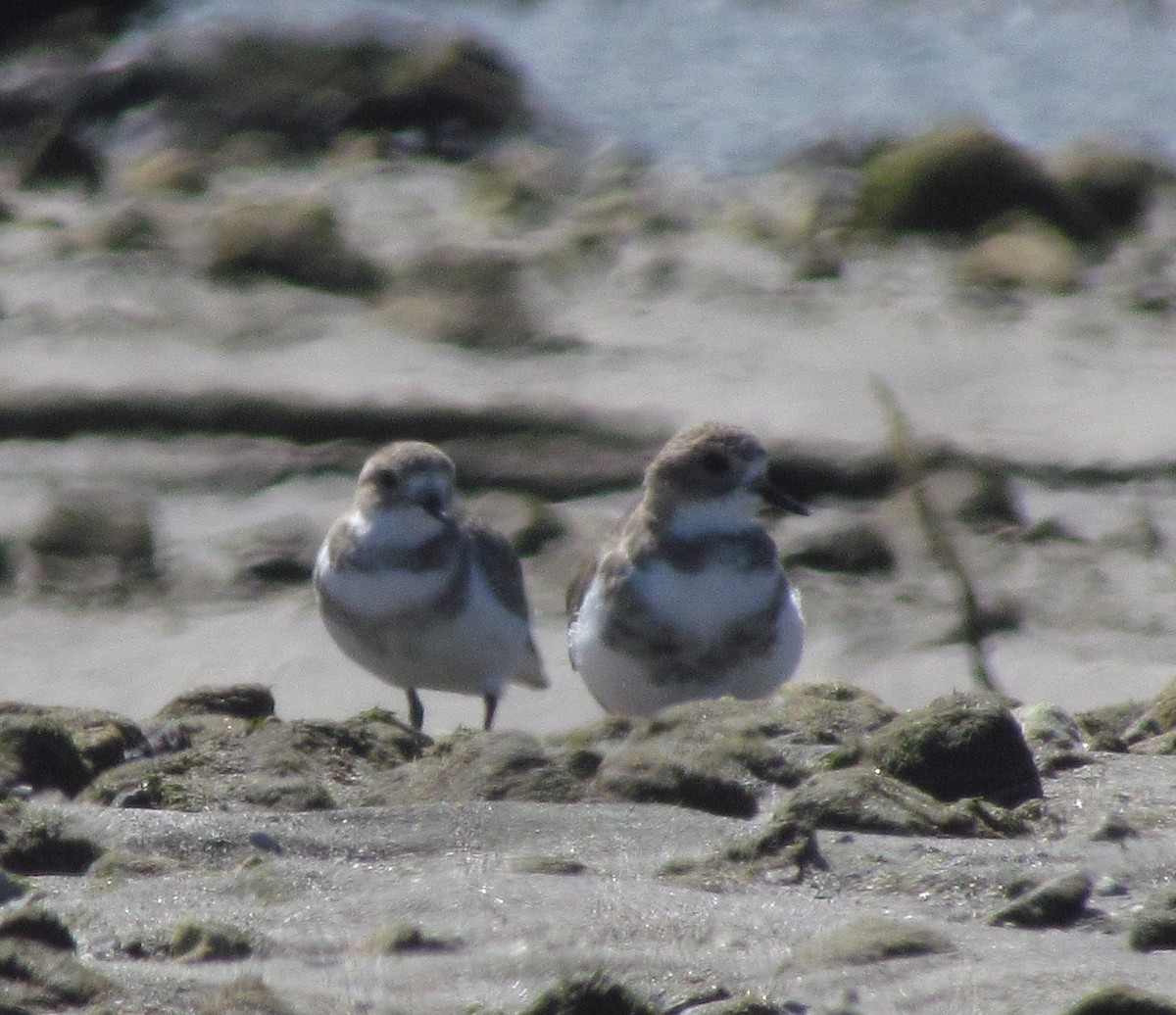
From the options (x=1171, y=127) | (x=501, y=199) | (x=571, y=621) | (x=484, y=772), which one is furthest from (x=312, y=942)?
(x=1171, y=127)

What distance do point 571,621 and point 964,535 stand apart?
2518 mm

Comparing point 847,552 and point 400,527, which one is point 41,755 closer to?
point 400,527

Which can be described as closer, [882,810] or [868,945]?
[868,945]

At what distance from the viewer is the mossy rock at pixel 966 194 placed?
38.5 feet

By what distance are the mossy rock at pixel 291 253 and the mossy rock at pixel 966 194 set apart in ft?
9.31

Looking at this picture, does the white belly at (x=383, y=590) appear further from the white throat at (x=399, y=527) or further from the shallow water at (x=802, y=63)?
the shallow water at (x=802, y=63)

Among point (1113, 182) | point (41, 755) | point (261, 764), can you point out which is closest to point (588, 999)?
point (261, 764)

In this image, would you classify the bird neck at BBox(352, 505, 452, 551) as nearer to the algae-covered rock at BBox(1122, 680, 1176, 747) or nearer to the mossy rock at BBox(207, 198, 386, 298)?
the algae-covered rock at BBox(1122, 680, 1176, 747)

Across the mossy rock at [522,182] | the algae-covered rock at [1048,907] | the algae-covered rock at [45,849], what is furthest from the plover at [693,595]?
the mossy rock at [522,182]

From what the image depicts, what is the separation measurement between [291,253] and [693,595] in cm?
560

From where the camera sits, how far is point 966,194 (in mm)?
11836

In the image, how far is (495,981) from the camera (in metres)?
3.16

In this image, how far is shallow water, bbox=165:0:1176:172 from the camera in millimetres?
14203

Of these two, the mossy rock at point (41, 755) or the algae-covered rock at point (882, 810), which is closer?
the algae-covered rock at point (882, 810)
